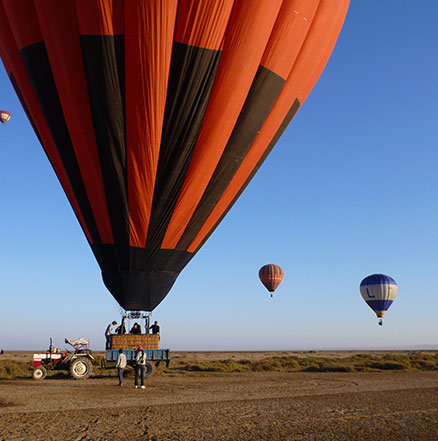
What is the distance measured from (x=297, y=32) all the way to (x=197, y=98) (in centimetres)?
407

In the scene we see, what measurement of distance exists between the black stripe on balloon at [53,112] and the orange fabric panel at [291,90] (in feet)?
13.6

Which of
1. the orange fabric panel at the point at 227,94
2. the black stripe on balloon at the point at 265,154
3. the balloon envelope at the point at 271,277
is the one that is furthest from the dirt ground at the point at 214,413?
the balloon envelope at the point at 271,277

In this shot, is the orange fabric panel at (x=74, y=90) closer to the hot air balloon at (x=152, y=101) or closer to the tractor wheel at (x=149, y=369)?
the hot air balloon at (x=152, y=101)

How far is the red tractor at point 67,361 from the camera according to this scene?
54.0ft

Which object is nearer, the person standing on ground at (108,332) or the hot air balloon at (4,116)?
the person standing on ground at (108,332)

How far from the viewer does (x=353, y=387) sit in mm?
14805

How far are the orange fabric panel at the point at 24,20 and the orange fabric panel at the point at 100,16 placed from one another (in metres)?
1.67

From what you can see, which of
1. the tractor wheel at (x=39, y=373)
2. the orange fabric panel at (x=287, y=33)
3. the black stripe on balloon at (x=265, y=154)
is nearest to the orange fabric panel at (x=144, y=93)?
the black stripe on balloon at (x=265, y=154)

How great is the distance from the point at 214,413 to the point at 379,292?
2800 centimetres

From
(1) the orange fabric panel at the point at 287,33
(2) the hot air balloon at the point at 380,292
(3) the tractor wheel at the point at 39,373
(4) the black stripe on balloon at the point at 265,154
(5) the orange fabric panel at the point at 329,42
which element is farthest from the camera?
(2) the hot air balloon at the point at 380,292

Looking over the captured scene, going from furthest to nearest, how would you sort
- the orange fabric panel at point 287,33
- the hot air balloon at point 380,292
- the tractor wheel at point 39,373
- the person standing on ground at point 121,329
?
the hot air balloon at point 380,292 → the tractor wheel at point 39,373 → the person standing on ground at point 121,329 → the orange fabric panel at point 287,33

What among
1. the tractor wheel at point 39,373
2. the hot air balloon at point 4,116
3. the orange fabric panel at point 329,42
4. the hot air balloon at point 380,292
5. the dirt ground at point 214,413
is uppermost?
the hot air balloon at point 4,116

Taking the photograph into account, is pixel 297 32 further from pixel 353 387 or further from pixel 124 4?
pixel 353 387

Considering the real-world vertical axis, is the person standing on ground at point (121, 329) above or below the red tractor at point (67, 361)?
above
